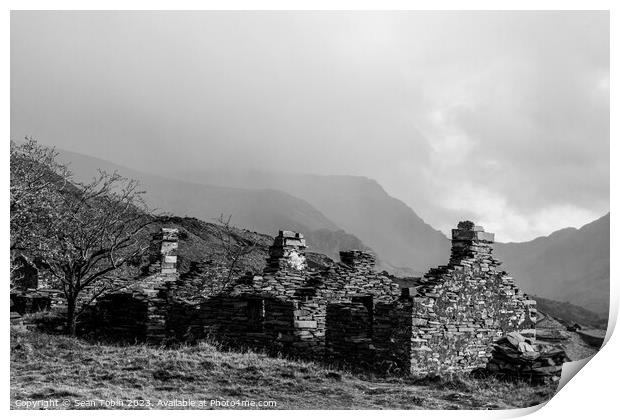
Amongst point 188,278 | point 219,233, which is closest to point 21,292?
point 188,278

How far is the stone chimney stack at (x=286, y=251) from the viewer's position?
19047mm

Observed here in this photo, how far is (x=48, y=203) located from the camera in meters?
15.0

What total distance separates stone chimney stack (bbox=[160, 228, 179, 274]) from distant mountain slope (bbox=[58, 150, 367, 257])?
3700 mm

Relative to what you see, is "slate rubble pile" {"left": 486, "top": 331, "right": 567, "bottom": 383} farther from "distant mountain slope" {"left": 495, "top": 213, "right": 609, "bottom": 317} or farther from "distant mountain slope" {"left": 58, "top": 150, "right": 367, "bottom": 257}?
"distant mountain slope" {"left": 58, "top": 150, "right": 367, "bottom": 257}

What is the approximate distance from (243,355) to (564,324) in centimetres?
1083

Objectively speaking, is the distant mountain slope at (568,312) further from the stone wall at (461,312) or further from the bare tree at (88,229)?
the bare tree at (88,229)

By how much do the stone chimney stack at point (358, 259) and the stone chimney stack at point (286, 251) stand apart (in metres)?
1.46

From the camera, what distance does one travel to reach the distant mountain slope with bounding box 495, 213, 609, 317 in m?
14.6

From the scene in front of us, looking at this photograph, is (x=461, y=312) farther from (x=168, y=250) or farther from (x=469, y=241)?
(x=168, y=250)

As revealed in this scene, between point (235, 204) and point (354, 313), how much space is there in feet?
13.2

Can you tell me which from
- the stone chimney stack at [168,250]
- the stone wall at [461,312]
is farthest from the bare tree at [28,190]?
the stone wall at [461,312]

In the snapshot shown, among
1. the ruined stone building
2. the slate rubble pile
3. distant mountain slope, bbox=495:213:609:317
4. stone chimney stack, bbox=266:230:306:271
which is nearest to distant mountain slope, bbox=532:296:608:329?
distant mountain slope, bbox=495:213:609:317

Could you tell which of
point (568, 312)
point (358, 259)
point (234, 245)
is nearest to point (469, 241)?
point (358, 259)

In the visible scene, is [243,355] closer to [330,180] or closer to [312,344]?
[312,344]
